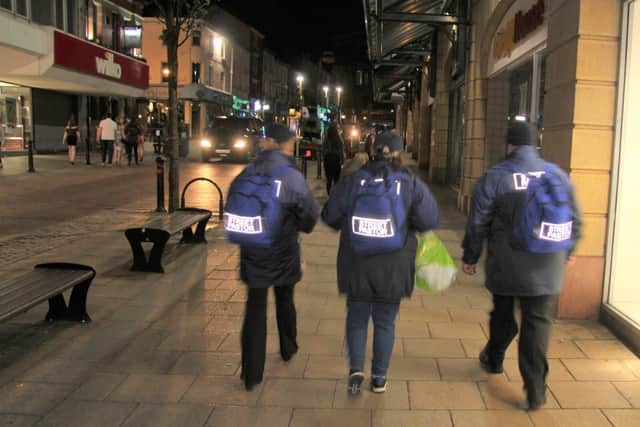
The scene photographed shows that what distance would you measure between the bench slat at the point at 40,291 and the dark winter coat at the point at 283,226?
1.57m

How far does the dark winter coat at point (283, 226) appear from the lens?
405cm

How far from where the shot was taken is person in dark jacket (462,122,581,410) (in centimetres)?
378

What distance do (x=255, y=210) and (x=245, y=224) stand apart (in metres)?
0.11

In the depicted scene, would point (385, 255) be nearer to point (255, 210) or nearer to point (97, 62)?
point (255, 210)

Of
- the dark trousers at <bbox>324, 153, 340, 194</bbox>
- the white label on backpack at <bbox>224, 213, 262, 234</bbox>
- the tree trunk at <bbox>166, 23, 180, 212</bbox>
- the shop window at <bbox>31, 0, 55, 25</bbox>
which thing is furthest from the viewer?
the shop window at <bbox>31, 0, 55, 25</bbox>

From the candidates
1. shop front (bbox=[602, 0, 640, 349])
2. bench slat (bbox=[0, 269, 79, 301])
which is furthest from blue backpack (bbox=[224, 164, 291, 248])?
shop front (bbox=[602, 0, 640, 349])

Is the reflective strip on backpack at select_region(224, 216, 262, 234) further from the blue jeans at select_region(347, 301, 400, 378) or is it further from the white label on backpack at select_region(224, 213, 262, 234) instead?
the blue jeans at select_region(347, 301, 400, 378)

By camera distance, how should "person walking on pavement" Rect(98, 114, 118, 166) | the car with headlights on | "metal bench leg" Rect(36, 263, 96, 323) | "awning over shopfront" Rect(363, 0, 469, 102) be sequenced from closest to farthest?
1. "metal bench leg" Rect(36, 263, 96, 323)
2. "awning over shopfront" Rect(363, 0, 469, 102)
3. "person walking on pavement" Rect(98, 114, 118, 166)
4. the car with headlights on

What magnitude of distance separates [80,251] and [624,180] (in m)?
6.52

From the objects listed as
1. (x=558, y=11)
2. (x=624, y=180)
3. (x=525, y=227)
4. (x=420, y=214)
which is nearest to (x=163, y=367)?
(x=420, y=214)

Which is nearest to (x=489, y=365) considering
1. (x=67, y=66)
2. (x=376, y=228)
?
(x=376, y=228)

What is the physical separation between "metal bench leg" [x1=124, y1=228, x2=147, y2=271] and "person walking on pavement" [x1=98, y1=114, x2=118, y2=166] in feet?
52.2

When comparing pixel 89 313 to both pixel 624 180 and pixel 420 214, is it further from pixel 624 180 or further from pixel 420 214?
pixel 624 180

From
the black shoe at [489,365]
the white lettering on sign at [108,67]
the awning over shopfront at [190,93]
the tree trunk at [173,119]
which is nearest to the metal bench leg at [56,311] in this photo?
the black shoe at [489,365]
